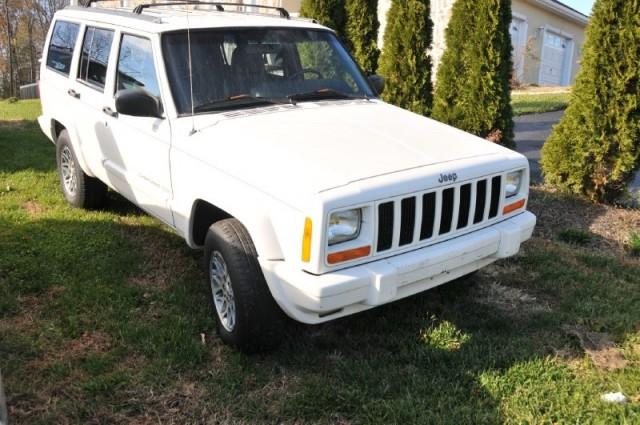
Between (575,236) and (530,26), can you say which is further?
(530,26)

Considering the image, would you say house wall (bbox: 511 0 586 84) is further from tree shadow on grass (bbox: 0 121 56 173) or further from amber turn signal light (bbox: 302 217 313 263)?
amber turn signal light (bbox: 302 217 313 263)

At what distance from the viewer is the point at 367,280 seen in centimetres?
305

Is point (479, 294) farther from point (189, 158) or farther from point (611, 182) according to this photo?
point (611, 182)

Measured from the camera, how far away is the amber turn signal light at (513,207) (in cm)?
384

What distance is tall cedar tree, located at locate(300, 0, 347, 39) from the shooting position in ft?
31.5

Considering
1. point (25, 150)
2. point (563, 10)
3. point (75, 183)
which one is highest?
point (563, 10)

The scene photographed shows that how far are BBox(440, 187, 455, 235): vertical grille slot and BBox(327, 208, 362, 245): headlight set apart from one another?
59 cm

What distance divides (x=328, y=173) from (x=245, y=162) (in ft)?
1.75

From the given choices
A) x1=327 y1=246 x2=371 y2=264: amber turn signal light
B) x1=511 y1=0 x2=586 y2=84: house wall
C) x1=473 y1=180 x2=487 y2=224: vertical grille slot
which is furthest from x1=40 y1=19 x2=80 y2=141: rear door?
x1=511 y1=0 x2=586 y2=84: house wall

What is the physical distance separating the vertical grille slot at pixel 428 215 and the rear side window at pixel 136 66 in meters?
2.10

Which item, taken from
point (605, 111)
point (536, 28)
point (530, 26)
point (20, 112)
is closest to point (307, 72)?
point (605, 111)

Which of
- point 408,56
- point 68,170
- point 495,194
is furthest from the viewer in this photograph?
point 408,56

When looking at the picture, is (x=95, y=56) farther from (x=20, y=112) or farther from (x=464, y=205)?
(x=20, y=112)

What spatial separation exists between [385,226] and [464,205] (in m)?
0.63
